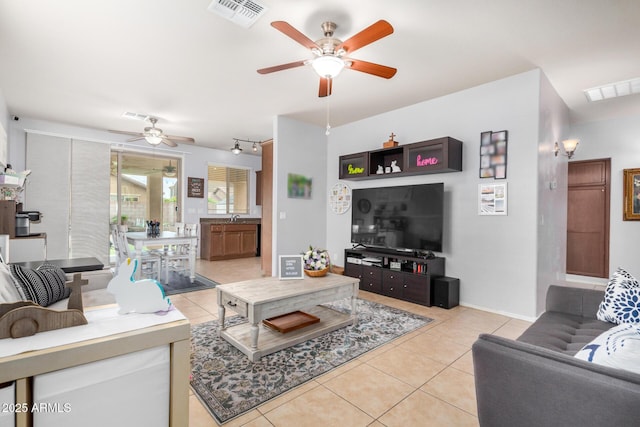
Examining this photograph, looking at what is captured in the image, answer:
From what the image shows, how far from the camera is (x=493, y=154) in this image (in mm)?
3688

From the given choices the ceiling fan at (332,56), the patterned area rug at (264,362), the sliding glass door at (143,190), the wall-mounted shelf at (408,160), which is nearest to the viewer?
the patterned area rug at (264,362)

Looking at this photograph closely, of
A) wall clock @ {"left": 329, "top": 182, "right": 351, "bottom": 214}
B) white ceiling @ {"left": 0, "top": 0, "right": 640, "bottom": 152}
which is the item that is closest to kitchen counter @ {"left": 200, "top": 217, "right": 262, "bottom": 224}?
wall clock @ {"left": 329, "top": 182, "right": 351, "bottom": 214}

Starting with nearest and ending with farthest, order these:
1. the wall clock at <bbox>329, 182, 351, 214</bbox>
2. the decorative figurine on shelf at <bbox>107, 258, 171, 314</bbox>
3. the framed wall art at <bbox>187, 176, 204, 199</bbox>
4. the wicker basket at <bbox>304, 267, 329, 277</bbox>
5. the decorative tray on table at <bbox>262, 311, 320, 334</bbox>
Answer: the decorative figurine on shelf at <bbox>107, 258, 171, 314</bbox>
the decorative tray on table at <bbox>262, 311, 320, 334</bbox>
the wicker basket at <bbox>304, 267, 329, 277</bbox>
the wall clock at <bbox>329, 182, 351, 214</bbox>
the framed wall art at <bbox>187, 176, 204, 199</bbox>

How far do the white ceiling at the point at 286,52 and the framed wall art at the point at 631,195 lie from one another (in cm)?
93

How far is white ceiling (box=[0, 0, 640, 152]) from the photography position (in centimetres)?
240

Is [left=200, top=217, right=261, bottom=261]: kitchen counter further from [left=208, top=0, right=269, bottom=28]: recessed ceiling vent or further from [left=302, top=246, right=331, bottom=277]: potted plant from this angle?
[left=208, top=0, right=269, bottom=28]: recessed ceiling vent

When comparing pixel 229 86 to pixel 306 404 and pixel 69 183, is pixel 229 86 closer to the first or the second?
pixel 306 404

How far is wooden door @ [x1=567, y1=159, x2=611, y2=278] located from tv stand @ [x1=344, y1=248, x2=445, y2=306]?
128 inches

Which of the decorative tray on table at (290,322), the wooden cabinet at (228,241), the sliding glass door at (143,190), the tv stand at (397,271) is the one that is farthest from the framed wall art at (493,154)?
the sliding glass door at (143,190)

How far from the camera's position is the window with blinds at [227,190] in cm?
792

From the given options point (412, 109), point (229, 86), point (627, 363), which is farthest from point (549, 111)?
point (229, 86)

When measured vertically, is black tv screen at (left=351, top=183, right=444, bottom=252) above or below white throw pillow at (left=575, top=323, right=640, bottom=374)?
above

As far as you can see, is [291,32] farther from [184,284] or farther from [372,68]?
[184,284]

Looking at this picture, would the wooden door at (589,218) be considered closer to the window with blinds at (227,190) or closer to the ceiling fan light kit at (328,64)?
the ceiling fan light kit at (328,64)
